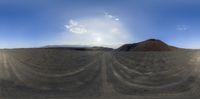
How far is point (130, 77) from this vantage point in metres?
12.6

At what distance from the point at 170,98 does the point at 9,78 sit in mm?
5050

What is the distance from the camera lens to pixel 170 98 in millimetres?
12461

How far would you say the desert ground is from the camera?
12.2m

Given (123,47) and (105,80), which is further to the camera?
(123,47)

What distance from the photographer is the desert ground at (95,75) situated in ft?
40.1

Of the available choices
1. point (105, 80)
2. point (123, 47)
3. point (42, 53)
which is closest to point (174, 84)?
point (105, 80)

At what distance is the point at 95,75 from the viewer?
12.4m

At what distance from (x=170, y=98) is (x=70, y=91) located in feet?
10.3

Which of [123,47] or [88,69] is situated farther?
[123,47]

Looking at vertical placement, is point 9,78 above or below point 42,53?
below

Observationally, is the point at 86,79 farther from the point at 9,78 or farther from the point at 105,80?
the point at 9,78

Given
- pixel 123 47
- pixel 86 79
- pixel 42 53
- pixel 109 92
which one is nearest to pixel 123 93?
pixel 109 92

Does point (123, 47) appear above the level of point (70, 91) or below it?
above

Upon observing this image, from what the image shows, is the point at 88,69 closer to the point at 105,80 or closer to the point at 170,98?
the point at 105,80
